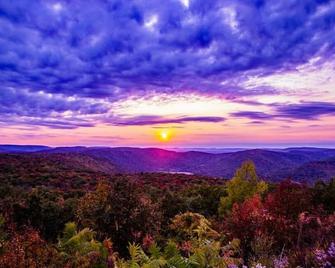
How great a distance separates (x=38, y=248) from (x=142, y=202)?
315 inches

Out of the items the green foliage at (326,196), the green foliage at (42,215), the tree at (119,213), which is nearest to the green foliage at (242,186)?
the green foliage at (326,196)

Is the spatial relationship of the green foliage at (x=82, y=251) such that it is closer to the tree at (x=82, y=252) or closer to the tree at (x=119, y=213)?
the tree at (x=82, y=252)

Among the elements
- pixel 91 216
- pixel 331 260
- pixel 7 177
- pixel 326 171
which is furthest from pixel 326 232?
pixel 326 171

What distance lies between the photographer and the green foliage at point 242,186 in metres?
21.3

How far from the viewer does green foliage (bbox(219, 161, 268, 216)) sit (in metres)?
21.3

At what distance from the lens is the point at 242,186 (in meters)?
21.5

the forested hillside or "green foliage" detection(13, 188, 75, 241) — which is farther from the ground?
the forested hillside

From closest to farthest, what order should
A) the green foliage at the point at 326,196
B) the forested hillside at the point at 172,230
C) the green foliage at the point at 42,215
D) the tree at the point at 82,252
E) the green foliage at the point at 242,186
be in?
1. the tree at the point at 82,252
2. the forested hillside at the point at 172,230
3. the green foliage at the point at 42,215
4. the green foliage at the point at 326,196
5. the green foliage at the point at 242,186

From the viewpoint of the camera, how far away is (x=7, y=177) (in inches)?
1655

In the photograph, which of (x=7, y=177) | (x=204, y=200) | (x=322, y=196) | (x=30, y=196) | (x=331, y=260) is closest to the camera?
(x=331, y=260)

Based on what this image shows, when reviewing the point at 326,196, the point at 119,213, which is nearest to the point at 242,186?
the point at 326,196

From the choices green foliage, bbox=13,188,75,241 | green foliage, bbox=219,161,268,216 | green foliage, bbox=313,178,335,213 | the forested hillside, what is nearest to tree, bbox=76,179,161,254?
the forested hillside

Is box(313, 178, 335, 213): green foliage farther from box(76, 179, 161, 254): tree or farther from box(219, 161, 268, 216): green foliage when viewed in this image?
box(76, 179, 161, 254): tree

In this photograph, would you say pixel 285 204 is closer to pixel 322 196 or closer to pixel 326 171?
pixel 322 196
